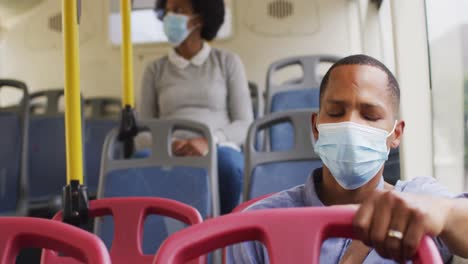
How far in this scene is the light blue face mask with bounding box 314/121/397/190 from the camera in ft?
3.40

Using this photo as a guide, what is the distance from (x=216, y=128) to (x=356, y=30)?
1.66 m

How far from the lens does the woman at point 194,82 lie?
2381mm

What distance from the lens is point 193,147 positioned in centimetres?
204

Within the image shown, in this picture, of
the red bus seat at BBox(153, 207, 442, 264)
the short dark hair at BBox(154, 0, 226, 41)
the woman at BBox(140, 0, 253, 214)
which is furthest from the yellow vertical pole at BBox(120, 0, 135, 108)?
the red bus seat at BBox(153, 207, 442, 264)

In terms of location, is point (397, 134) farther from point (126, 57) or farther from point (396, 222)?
point (126, 57)

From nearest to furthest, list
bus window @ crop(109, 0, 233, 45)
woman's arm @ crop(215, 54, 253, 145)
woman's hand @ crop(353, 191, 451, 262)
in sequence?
1. woman's hand @ crop(353, 191, 451, 262)
2. woman's arm @ crop(215, 54, 253, 145)
3. bus window @ crop(109, 0, 233, 45)

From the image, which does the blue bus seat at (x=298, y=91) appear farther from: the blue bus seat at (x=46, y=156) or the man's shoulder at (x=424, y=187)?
the man's shoulder at (x=424, y=187)

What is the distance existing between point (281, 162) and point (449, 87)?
1.98ft

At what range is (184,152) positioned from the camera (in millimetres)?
2062

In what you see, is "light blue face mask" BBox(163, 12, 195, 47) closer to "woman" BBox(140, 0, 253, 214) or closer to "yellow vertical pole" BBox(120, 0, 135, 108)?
"woman" BBox(140, 0, 253, 214)

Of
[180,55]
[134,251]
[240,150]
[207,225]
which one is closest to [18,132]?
[180,55]

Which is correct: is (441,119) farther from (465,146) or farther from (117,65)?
(117,65)

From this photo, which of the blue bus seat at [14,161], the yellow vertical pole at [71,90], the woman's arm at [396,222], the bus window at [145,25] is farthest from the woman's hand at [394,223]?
the bus window at [145,25]

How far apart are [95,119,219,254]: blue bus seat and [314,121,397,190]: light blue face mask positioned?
746 millimetres
